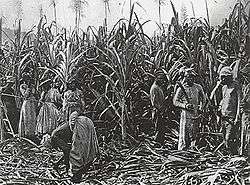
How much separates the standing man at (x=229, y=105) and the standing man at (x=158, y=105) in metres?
0.19

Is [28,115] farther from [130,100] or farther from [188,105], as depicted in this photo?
[188,105]

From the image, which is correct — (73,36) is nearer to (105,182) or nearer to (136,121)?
(136,121)

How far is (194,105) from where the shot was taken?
A: 52.2 inches

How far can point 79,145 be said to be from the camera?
1.43 meters

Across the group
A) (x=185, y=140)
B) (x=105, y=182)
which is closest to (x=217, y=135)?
(x=185, y=140)

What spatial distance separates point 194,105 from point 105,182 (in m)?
0.37

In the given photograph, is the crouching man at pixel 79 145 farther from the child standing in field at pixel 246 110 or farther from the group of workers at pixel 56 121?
the child standing in field at pixel 246 110

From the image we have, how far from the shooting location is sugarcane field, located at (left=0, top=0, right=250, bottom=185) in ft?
4.23

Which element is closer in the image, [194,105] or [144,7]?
[194,105]

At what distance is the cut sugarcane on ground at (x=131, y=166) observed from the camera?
1248 millimetres

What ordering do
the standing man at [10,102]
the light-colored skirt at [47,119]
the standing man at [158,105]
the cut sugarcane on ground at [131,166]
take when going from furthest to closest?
the standing man at [10,102] → the light-colored skirt at [47,119] → the standing man at [158,105] → the cut sugarcane on ground at [131,166]

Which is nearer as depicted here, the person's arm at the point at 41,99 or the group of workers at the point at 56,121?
the group of workers at the point at 56,121

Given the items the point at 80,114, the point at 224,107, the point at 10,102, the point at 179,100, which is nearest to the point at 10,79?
the point at 10,102

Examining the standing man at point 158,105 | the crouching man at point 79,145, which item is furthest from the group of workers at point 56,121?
the standing man at point 158,105
